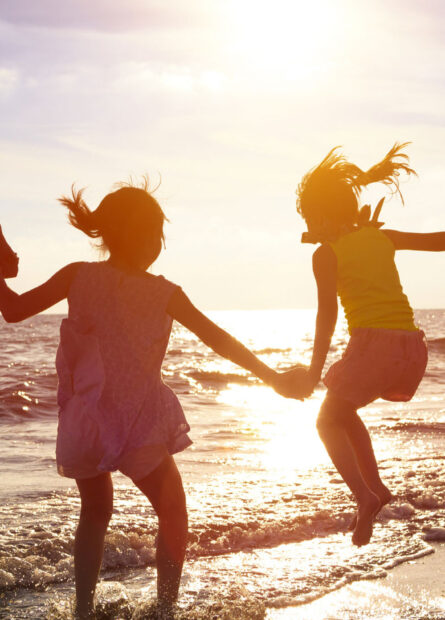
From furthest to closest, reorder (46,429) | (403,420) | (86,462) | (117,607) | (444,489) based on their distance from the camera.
A: 1. (403,420)
2. (46,429)
3. (444,489)
4. (117,607)
5. (86,462)

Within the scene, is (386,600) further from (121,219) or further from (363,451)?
(121,219)

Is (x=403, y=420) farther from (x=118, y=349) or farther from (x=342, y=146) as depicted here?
(x=118, y=349)

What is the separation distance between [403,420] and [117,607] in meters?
9.48

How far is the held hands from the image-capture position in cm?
411

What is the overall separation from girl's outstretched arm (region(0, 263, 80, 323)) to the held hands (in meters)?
1.21

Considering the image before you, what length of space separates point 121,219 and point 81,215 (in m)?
0.20

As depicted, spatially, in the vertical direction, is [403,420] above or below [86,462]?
below

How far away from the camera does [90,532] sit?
3.72m

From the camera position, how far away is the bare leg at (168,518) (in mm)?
3672

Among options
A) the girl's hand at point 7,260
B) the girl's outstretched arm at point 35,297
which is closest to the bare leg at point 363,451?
the girl's outstretched arm at point 35,297

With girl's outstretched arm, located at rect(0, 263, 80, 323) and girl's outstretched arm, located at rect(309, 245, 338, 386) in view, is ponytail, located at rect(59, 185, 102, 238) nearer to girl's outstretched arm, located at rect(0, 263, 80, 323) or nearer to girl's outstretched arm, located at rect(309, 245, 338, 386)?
girl's outstretched arm, located at rect(0, 263, 80, 323)

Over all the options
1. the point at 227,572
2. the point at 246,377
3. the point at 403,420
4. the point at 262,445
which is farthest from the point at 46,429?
the point at 246,377

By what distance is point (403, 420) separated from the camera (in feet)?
43.3

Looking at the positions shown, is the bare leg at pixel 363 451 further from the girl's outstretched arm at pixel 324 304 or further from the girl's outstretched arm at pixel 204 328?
the girl's outstretched arm at pixel 204 328
